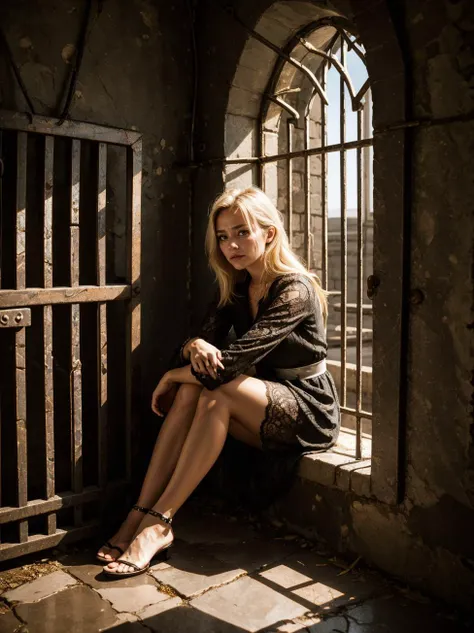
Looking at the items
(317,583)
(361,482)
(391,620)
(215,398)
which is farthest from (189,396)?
(391,620)

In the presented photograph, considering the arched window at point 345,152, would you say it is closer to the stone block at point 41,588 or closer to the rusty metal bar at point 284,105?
the rusty metal bar at point 284,105

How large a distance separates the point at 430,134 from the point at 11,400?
225 centimetres

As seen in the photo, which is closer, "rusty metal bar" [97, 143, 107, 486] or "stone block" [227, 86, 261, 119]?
"rusty metal bar" [97, 143, 107, 486]

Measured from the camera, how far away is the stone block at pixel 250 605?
2373mm

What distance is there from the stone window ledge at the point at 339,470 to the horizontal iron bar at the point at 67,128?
6.21 ft

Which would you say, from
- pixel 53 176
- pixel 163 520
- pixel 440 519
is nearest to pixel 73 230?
pixel 53 176

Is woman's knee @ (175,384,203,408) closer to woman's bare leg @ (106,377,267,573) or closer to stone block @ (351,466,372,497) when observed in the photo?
woman's bare leg @ (106,377,267,573)

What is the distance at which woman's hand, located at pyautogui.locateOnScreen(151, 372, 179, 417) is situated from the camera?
10.1ft

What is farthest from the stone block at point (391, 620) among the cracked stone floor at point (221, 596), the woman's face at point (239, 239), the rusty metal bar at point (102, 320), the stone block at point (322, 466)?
the woman's face at point (239, 239)

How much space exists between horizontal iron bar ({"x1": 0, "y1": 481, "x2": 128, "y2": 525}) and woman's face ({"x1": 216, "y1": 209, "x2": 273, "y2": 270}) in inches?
53.5

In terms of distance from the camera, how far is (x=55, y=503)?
9.86 ft

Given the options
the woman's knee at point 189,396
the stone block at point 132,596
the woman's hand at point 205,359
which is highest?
the woman's hand at point 205,359

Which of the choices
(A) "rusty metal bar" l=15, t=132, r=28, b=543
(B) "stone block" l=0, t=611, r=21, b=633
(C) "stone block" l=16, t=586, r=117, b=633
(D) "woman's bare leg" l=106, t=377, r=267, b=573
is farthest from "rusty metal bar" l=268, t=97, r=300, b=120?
(B) "stone block" l=0, t=611, r=21, b=633

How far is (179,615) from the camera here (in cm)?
241
